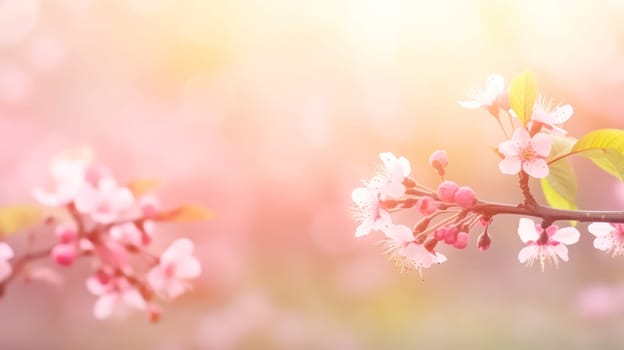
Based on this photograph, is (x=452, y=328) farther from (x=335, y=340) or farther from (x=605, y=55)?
(x=605, y=55)

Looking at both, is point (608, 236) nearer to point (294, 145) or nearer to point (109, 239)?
point (109, 239)

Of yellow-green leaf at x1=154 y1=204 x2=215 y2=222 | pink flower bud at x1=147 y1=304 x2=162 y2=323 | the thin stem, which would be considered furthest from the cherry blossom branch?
pink flower bud at x1=147 y1=304 x2=162 y2=323

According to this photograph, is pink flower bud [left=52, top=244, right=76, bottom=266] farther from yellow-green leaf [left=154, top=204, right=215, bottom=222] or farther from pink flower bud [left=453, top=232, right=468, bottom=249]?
pink flower bud [left=453, top=232, right=468, bottom=249]

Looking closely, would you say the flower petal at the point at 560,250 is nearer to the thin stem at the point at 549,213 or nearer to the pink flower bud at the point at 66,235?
the thin stem at the point at 549,213

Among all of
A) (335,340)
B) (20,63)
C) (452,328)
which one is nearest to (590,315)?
(452,328)

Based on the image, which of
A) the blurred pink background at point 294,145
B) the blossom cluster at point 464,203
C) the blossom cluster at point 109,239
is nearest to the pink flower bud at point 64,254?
the blossom cluster at point 109,239

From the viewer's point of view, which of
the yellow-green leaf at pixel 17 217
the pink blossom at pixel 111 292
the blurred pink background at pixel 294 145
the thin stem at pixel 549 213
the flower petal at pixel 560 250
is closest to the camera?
the thin stem at pixel 549 213
